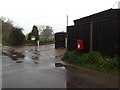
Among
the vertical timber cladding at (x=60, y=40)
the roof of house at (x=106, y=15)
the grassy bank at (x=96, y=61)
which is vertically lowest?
the grassy bank at (x=96, y=61)

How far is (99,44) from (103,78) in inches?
132

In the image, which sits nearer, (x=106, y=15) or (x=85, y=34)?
(x=85, y=34)

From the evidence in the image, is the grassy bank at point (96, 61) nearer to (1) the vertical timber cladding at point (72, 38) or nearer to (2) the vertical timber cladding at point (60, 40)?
(1) the vertical timber cladding at point (72, 38)

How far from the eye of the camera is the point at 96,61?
9219 mm

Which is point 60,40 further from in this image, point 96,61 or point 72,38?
point 96,61

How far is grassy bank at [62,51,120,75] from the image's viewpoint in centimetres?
805

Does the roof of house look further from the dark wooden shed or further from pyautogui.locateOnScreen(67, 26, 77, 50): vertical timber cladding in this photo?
pyautogui.locateOnScreen(67, 26, 77, 50): vertical timber cladding

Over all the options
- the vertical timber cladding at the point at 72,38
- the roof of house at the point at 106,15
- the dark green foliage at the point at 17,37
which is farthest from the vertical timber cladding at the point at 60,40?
the dark green foliage at the point at 17,37

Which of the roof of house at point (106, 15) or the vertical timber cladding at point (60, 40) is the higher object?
the roof of house at point (106, 15)

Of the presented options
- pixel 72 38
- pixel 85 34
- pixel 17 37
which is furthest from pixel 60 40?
pixel 85 34

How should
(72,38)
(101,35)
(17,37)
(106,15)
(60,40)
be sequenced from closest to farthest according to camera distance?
(101,35) → (72,38) → (106,15) → (60,40) → (17,37)

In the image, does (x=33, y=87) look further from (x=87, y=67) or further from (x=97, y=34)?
(x=97, y=34)

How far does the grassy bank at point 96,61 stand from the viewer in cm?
805

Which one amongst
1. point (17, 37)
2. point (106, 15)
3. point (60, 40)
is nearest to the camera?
point (106, 15)
